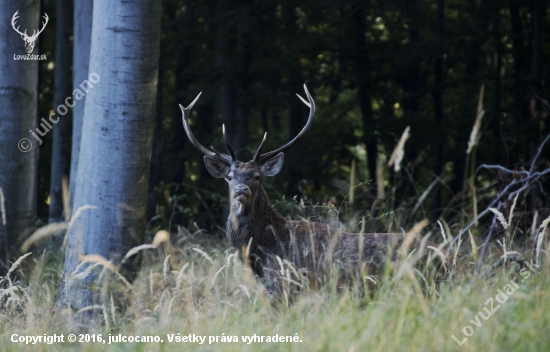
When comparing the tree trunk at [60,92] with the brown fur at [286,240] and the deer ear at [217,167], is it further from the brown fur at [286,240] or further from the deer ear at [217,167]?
the brown fur at [286,240]

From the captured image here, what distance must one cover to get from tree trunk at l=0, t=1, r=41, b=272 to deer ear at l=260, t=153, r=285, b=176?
7.77 ft

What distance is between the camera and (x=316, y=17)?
14070mm

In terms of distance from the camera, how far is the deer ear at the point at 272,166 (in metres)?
6.51

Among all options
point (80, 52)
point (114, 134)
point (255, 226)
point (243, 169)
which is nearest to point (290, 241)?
point (255, 226)

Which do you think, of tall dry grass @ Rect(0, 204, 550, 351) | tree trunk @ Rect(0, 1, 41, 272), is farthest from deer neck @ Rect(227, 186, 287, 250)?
tree trunk @ Rect(0, 1, 41, 272)

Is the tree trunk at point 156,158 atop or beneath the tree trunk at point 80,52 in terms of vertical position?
beneath

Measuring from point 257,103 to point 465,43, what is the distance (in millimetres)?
4505

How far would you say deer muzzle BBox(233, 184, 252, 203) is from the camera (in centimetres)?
586

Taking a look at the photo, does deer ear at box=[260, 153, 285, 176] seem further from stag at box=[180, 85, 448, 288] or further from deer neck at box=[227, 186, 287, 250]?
deer neck at box=[227, 186, 287, 250]

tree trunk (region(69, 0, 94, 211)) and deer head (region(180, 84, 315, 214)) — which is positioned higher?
tree trunk (region(69, 0, 94, 211))

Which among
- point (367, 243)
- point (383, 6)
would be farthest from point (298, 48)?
point (367, 243)

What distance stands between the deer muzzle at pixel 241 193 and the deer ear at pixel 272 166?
627 millimetres

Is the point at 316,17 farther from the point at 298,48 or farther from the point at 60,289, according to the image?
the point at 60,289

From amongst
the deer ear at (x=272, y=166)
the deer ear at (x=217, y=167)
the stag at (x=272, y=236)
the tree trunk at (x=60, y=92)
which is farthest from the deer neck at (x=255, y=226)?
the tree trunk at (x=60, y=92)
